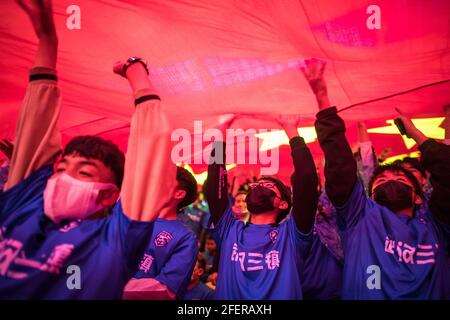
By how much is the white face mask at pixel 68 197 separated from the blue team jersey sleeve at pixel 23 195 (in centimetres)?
7

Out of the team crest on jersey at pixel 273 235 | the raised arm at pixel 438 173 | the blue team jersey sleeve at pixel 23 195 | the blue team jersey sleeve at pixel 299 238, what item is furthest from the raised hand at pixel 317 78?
the blue team jersey sleeve at pixel 23 195

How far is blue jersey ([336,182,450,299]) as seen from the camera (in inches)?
87.1

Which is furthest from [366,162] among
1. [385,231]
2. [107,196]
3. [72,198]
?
[72,198]

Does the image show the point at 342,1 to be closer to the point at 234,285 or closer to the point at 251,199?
the point at 251,199

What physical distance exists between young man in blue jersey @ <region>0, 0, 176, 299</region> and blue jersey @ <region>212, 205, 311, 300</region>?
1.01m

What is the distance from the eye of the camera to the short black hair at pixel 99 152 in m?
Answer: 1.73

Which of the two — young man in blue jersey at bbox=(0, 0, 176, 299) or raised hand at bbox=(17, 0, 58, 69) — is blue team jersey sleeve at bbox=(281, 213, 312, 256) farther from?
raised hand at bbox=(17, 0, 58, 69)

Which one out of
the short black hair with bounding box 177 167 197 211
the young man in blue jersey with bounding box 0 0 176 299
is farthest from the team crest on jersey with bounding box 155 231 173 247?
the young man in blue jersey with bounding box 0 0 176 299

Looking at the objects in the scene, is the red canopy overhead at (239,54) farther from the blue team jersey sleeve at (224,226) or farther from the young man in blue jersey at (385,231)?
the blue team jersey sleeve at (224,226)

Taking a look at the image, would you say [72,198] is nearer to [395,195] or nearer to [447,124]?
[395,195]

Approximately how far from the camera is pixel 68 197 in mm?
1579

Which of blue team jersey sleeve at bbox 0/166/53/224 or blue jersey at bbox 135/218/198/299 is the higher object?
blue team jersey sleeve at bbox 0/166/53/224
